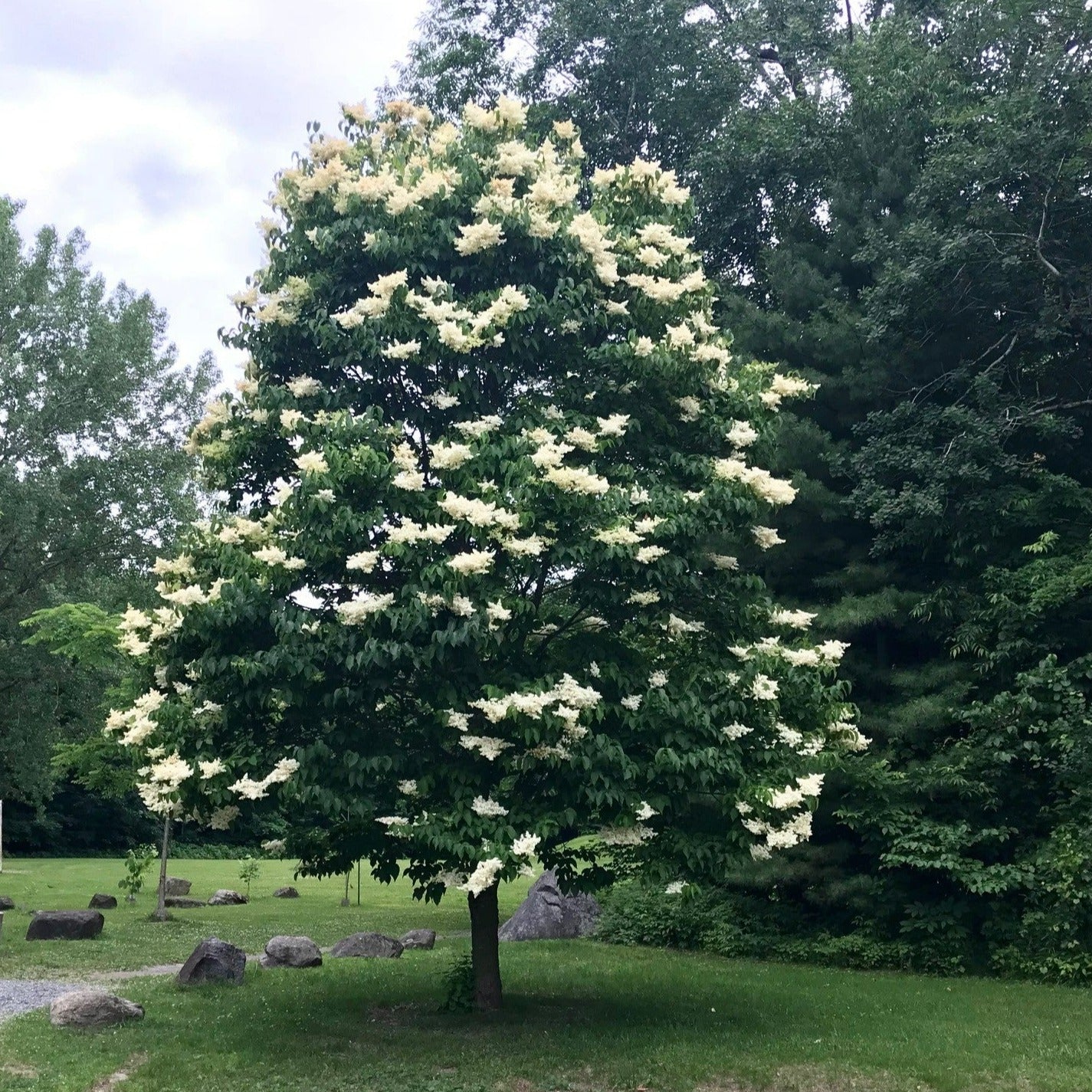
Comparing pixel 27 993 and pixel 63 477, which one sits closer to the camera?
pixel 27 993

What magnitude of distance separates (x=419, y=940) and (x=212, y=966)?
18.7ft

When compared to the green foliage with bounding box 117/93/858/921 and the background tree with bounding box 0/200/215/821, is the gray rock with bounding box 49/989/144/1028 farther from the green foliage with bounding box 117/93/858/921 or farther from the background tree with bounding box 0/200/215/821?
the background tree with bounding box 0/200/215/821

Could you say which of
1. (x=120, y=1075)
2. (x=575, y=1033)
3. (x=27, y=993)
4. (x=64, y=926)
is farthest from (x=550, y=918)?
(x=120, y=1075)

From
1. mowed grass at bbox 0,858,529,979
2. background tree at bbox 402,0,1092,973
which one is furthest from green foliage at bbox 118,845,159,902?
background tree at bbox 402,0,1092,973

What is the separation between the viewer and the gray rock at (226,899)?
30.8 metres

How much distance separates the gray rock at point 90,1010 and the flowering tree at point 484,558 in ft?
9.23

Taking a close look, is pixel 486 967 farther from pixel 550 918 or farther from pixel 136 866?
pixel 136 866

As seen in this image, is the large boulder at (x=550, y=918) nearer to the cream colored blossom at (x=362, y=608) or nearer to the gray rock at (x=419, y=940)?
the gray rock at (x=419, y=940)

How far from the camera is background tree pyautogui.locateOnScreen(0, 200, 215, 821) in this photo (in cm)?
2966

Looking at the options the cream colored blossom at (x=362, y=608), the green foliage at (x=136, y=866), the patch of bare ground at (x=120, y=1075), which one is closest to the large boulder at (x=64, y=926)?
the green foliage at (x=136, y=866)

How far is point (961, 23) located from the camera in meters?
22.5

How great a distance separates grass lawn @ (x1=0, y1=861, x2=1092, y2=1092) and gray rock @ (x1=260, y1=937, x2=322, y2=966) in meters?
0.59

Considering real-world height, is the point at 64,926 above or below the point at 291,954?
above

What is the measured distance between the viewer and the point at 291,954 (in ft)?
59.4
